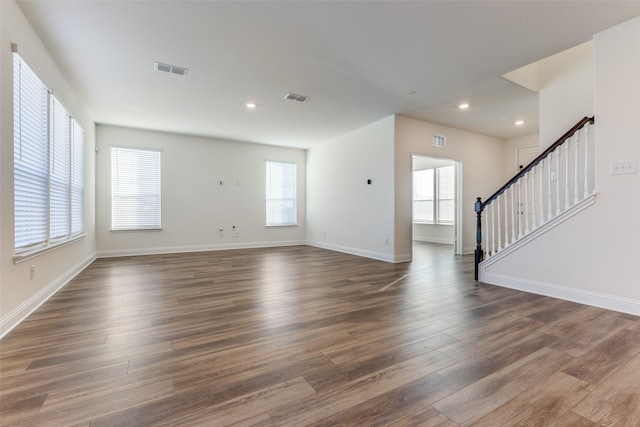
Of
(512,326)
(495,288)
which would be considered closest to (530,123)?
(495,288)

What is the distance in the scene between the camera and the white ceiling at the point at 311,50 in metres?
2.58

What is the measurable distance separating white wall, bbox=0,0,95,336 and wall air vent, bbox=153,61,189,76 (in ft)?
3.45

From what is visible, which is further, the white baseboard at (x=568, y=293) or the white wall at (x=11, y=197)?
the white baseboard at (x=568, y=293)

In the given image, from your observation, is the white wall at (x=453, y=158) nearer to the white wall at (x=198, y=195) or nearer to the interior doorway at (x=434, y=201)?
the interior doorway at (x=434, y=201)

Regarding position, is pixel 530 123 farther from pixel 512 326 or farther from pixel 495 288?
pixel 512 326

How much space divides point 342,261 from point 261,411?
13.8 feet

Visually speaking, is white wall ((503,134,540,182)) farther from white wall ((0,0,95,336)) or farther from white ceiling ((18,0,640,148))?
white wall ((0,0,95,336))

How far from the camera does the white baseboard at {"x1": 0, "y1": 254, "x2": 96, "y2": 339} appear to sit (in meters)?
2.34

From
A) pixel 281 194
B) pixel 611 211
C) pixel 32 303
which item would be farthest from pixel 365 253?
pixel 32 303

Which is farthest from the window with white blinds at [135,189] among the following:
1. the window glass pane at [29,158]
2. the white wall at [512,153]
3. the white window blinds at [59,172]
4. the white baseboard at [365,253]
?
the white wall at [512,153]

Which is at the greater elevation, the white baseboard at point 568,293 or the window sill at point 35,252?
the window sill at point 35,252

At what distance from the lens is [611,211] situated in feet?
9.39

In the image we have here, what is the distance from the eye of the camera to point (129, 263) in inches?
211

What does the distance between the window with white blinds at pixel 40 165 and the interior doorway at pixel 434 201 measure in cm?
733
